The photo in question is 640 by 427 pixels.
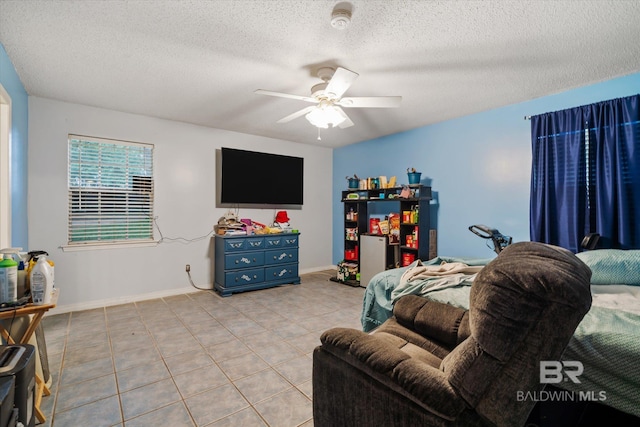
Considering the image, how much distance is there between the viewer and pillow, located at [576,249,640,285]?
2.08m

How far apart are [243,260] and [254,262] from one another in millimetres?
179

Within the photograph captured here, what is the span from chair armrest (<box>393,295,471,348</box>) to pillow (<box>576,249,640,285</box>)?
1.25m

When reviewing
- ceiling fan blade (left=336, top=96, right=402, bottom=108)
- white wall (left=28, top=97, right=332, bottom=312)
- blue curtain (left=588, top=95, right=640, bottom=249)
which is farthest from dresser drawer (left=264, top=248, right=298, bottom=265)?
blue curtain (left=588, top=95, right=640, bottom=249)

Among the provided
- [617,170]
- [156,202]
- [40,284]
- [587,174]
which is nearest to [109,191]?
[156,202]

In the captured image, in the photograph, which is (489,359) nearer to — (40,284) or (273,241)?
(40,284)

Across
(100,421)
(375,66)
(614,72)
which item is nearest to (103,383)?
(100,421)

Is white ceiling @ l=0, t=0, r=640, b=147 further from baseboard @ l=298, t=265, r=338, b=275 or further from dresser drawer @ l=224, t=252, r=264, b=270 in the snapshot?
baseboard @ l=298, t=265, r=338, b=275

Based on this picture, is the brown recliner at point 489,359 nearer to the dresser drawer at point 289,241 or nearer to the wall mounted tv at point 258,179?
the dresser drawer at point 289,241

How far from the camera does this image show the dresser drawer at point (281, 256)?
15.0 feet

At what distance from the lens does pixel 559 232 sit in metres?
3.15

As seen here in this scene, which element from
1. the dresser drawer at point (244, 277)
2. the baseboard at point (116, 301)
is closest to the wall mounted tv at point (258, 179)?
the dresser drawer at point (244, 277)

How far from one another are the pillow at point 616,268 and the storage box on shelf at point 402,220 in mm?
2044

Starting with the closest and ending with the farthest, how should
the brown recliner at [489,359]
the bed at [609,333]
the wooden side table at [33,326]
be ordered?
the brown recliner at [489,359]
the bed at [609,333]
the wooden side table at [33,326]

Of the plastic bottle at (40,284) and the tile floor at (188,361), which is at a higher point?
the plastic bottle at (40,284)
